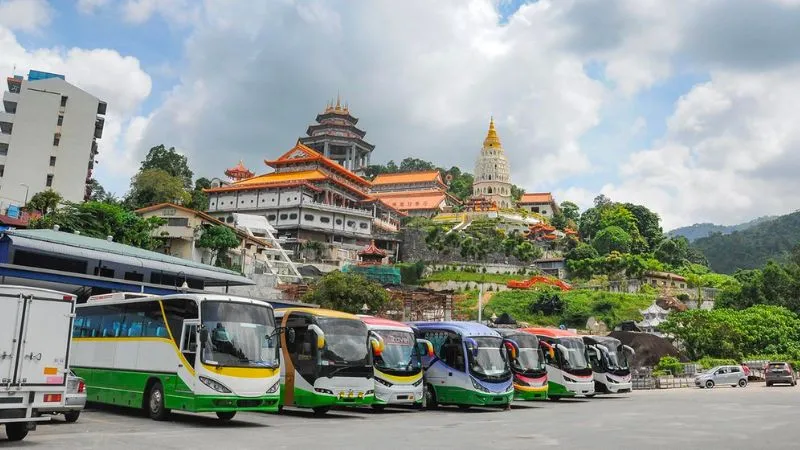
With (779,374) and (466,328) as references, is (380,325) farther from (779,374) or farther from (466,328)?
(779,374)

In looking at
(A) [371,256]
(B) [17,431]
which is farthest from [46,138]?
(B) [17,431]

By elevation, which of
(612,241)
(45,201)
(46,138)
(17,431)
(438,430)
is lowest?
(438,430)

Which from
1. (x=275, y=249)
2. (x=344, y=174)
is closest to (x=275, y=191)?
(x=344, y=174)

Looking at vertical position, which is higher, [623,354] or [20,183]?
[20,183]

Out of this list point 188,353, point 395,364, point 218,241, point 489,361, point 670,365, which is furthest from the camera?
point 218,241

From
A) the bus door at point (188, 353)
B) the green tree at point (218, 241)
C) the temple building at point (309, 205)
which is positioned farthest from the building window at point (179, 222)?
the bus door at point (188, 353)

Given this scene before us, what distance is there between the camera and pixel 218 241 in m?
53.9

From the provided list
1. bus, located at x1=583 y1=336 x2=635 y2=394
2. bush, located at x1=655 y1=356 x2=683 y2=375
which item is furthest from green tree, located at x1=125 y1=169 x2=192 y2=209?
bus, located at x1=583 y1=336 x2=635 y2=394

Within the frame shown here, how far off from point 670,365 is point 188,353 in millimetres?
34631

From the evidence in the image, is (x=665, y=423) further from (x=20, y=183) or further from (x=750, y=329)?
(x=20, y=183)

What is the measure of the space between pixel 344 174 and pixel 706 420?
7680 centimetres

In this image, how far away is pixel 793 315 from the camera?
170ft

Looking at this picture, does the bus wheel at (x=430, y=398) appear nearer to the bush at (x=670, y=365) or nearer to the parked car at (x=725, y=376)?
the parked car at (x=725, y=376)

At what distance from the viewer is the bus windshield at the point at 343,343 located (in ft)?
55.8
